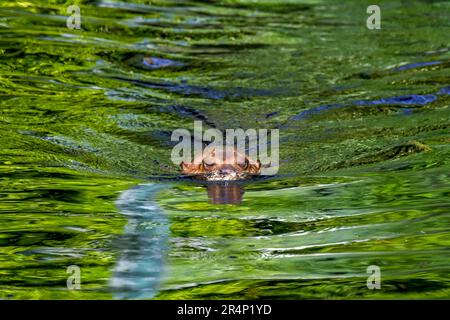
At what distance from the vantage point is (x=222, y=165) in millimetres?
6715

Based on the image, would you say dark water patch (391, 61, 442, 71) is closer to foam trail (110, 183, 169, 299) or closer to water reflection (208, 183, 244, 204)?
water reflection (208, 183, 244, 204)

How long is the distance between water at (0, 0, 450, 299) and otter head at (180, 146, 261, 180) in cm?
13

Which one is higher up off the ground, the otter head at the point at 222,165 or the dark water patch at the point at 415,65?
the dark water patch at the point at 415,65

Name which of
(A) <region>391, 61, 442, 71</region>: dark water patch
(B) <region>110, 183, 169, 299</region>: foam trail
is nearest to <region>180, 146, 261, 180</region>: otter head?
(B) <region>110, 183, 169, 299</region>: foam trail

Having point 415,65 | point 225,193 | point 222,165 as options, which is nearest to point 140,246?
point 225,193

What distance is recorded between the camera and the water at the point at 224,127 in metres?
4.73

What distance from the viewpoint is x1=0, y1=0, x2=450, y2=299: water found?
4.73 metres

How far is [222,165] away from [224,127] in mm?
2470

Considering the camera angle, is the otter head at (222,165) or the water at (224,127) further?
the otter head at (222,165)

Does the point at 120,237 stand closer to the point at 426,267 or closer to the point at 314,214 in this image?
the point at 314,214

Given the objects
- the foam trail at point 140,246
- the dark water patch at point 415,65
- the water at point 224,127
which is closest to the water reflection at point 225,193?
the water at point 224,127

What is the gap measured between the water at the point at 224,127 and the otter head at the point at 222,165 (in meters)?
0.13

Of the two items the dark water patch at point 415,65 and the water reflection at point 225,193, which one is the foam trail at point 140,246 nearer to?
the water reflection at point 225,193
